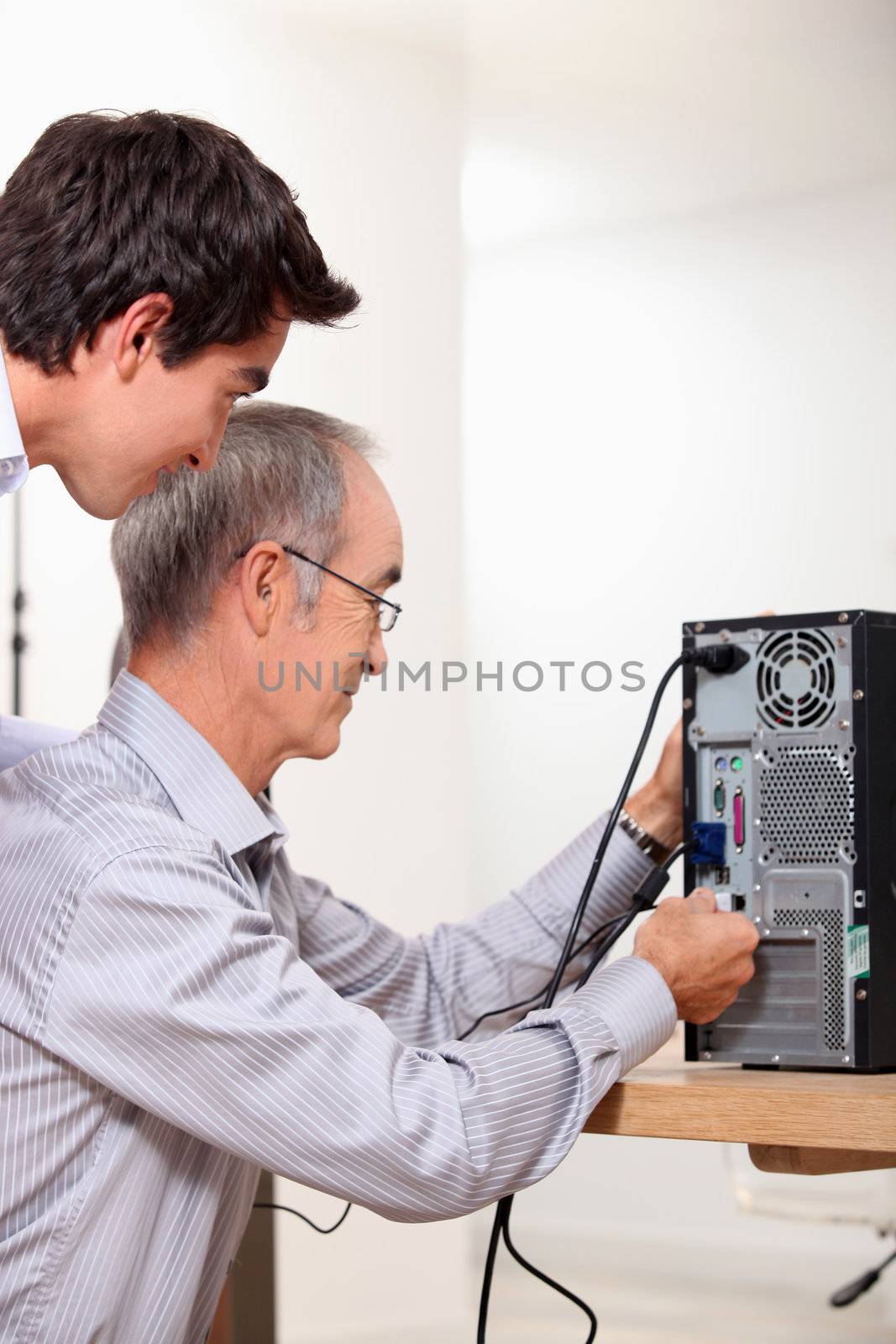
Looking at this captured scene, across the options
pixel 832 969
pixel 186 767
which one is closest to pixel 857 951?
pixel 832 969

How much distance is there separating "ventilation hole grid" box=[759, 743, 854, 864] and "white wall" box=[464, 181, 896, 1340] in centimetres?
207

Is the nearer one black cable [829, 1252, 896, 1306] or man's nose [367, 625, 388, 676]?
man's nose [367, 625, 388, 676]

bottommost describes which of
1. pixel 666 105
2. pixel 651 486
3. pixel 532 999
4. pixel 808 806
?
pixel 532 999

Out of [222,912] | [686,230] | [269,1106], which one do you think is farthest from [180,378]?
[686,230]

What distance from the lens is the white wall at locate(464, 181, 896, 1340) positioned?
3.19 metres

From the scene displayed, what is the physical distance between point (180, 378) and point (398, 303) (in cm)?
209

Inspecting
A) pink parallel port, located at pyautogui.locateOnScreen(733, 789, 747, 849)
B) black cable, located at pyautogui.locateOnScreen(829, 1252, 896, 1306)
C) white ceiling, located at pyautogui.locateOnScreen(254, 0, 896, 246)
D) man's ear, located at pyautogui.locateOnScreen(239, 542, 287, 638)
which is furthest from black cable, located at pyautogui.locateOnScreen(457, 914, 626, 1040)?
white ceiling, located at pyautogui.locateOnScreen(254, 0, 896, 246)

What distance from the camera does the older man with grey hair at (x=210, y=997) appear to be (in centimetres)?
95

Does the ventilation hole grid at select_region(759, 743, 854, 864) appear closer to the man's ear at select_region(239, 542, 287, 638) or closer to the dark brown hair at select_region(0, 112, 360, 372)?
the man's ear at select_region(239, 542, 287, 638)

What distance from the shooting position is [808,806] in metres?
1.12

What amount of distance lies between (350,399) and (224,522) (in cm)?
180

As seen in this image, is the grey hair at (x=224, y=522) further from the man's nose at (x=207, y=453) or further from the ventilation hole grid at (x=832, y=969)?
the ventilation hole grid at (x=832, y=969)

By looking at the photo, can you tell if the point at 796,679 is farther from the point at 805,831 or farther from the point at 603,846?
the point at 603,846

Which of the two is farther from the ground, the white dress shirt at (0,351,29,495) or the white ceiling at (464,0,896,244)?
the white ceiling at (464,0,896,244)
